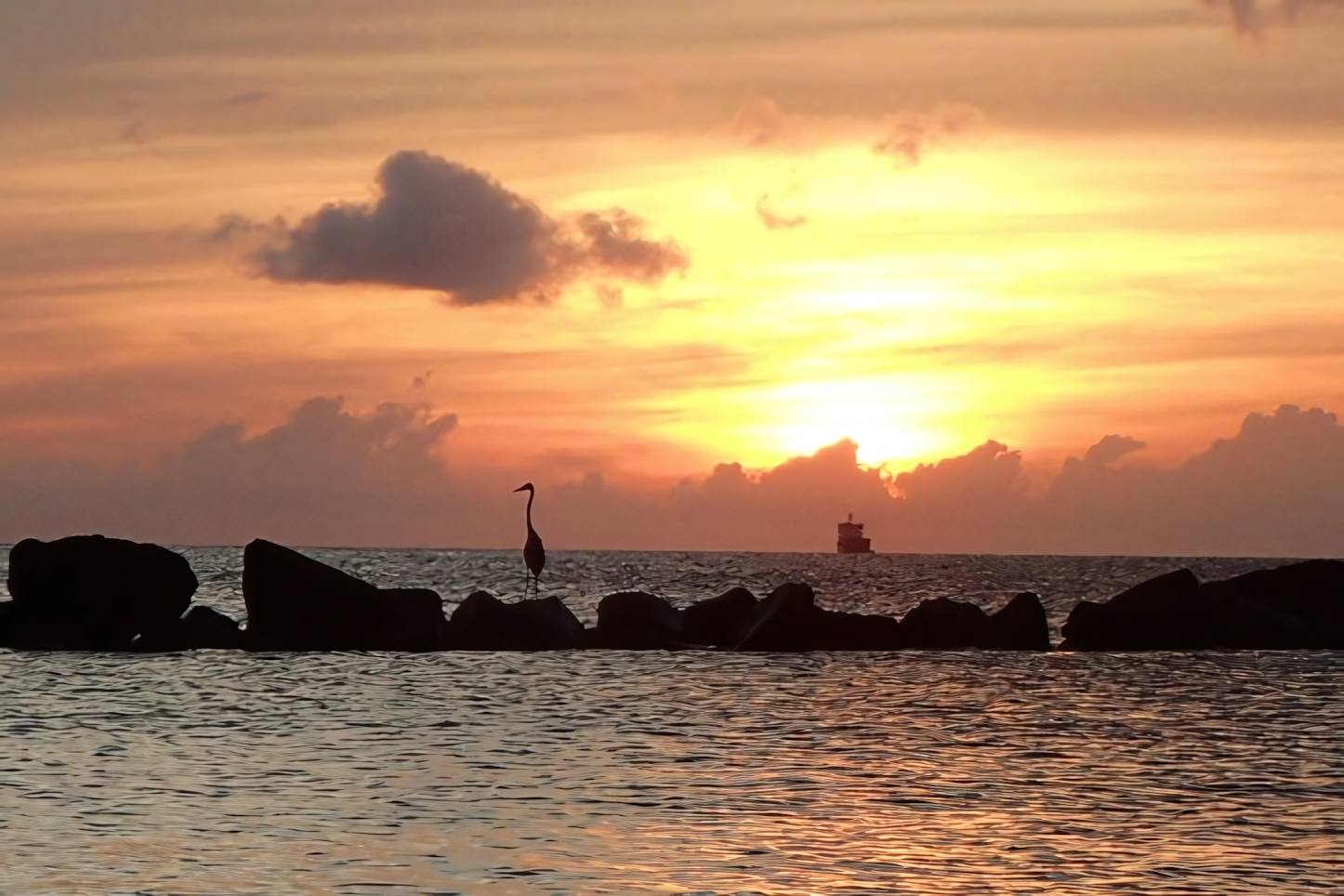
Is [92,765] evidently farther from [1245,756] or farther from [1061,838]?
[1245,756]

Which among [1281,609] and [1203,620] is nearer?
[1203,620]

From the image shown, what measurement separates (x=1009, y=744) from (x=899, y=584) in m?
104

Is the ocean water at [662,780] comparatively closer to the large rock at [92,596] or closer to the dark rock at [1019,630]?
the large rock at [92,596]

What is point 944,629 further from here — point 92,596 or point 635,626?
point 92,596

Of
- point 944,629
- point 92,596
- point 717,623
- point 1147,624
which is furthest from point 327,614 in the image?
point 1147,624

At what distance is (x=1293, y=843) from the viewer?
64.9 feet

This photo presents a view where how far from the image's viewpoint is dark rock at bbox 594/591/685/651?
169 feet

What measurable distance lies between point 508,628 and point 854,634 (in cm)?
1072

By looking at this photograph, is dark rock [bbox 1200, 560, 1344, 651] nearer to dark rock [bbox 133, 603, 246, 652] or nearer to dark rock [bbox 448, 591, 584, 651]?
dark rock [bbox 448, 591, 584, 651]

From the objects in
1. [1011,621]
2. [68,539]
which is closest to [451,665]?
[68,539]

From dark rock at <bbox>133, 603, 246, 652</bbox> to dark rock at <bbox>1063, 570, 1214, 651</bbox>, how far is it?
25455 mm

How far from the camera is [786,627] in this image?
5228 cm

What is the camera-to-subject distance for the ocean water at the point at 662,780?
58.4 feet

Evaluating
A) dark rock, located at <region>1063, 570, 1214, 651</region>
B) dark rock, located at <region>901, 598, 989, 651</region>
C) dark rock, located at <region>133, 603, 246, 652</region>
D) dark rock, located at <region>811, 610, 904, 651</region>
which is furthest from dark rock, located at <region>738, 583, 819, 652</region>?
dark rock, located at <region>133, 603, 246, 652</region>
